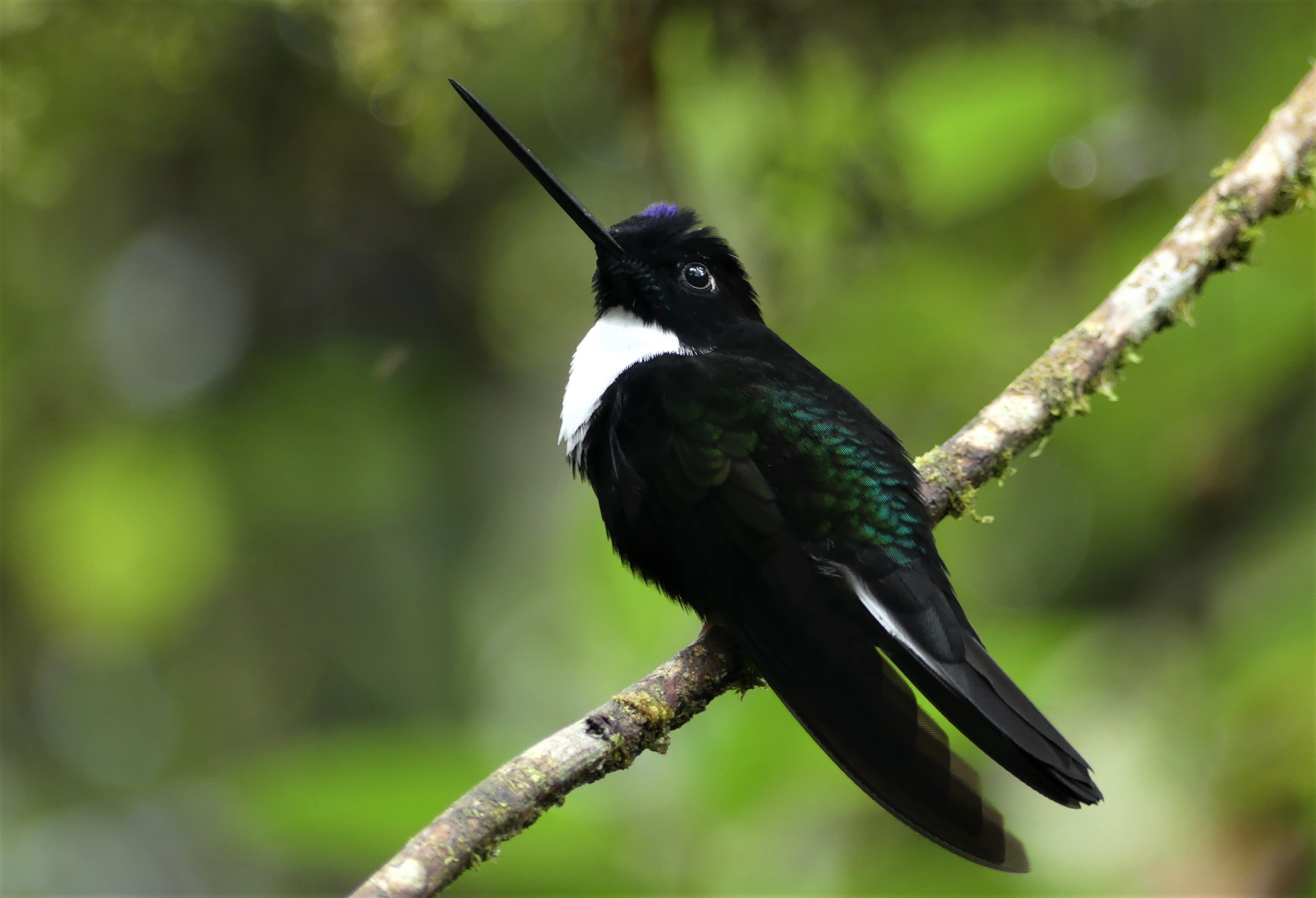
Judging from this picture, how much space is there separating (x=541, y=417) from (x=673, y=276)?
9.46 ft

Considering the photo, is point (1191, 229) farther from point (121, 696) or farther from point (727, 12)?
point (121, 696)

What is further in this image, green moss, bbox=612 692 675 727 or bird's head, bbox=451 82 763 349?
bird's head, bbox=451 82 763 349

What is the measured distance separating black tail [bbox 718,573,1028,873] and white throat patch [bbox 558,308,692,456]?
0.65m

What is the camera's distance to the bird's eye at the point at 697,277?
9.11ft

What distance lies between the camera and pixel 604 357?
8.87ft

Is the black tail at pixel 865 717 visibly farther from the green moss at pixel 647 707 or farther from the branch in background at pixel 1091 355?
the green moss at pixel 647 707

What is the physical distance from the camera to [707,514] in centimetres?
221

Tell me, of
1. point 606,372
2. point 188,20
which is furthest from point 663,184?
point 188,20

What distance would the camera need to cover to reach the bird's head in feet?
8.92

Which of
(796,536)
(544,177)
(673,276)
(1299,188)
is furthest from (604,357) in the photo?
(1299,188)

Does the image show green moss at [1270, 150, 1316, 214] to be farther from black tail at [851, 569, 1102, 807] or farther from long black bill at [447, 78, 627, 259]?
long black bill at [447, 78, 627, 259]

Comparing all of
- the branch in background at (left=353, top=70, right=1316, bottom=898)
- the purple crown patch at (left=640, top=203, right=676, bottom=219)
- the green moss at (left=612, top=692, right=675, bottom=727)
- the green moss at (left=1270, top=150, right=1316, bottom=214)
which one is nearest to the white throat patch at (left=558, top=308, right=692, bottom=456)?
the purple crown patch at (left=640, top=203, right=676, bottom=219)

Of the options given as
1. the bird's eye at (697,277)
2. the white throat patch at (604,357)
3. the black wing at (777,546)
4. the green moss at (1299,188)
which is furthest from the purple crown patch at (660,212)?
the green moss at (1299,188)

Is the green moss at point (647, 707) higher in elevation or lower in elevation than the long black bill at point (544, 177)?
lower
